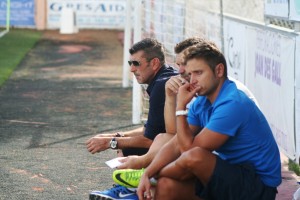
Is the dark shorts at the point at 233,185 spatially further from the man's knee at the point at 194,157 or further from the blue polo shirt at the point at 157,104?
the blue polo shirt at the point at 157,104

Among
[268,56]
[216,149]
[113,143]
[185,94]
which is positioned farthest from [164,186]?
[268,56]

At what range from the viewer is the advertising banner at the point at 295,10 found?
8.13 m

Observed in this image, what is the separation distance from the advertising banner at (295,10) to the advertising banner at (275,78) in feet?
0.65

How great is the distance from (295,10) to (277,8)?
76 cm

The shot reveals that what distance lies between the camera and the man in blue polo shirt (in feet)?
18.4

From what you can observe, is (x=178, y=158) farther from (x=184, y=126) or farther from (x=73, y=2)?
(x=73, y=2)

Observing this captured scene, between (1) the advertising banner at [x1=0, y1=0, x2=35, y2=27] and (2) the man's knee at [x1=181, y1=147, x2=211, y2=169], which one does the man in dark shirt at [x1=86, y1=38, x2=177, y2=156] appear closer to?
(2) the man's knee at [x1=181, y1=147, x2=211, y2=169]

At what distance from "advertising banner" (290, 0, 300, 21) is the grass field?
28.5ft

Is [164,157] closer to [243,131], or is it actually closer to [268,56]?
[243,131]

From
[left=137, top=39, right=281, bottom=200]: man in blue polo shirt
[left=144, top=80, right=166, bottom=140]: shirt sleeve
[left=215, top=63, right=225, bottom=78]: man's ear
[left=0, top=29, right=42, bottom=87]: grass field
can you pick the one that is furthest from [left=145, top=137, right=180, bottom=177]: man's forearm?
[left=0, top=29, right=42, bottom=87]: grass field

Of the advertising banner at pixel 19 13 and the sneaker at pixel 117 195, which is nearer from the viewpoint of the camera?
the sneaker at pixel 117 195

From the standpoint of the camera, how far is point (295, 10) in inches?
325

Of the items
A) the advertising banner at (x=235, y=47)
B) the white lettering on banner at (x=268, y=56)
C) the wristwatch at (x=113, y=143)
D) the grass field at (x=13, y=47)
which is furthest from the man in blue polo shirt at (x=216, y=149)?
the grass field at (x=13, y=47)

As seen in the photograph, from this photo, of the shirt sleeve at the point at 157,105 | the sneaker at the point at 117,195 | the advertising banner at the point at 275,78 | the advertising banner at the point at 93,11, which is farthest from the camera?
the advertising banner at the point at 93,11
